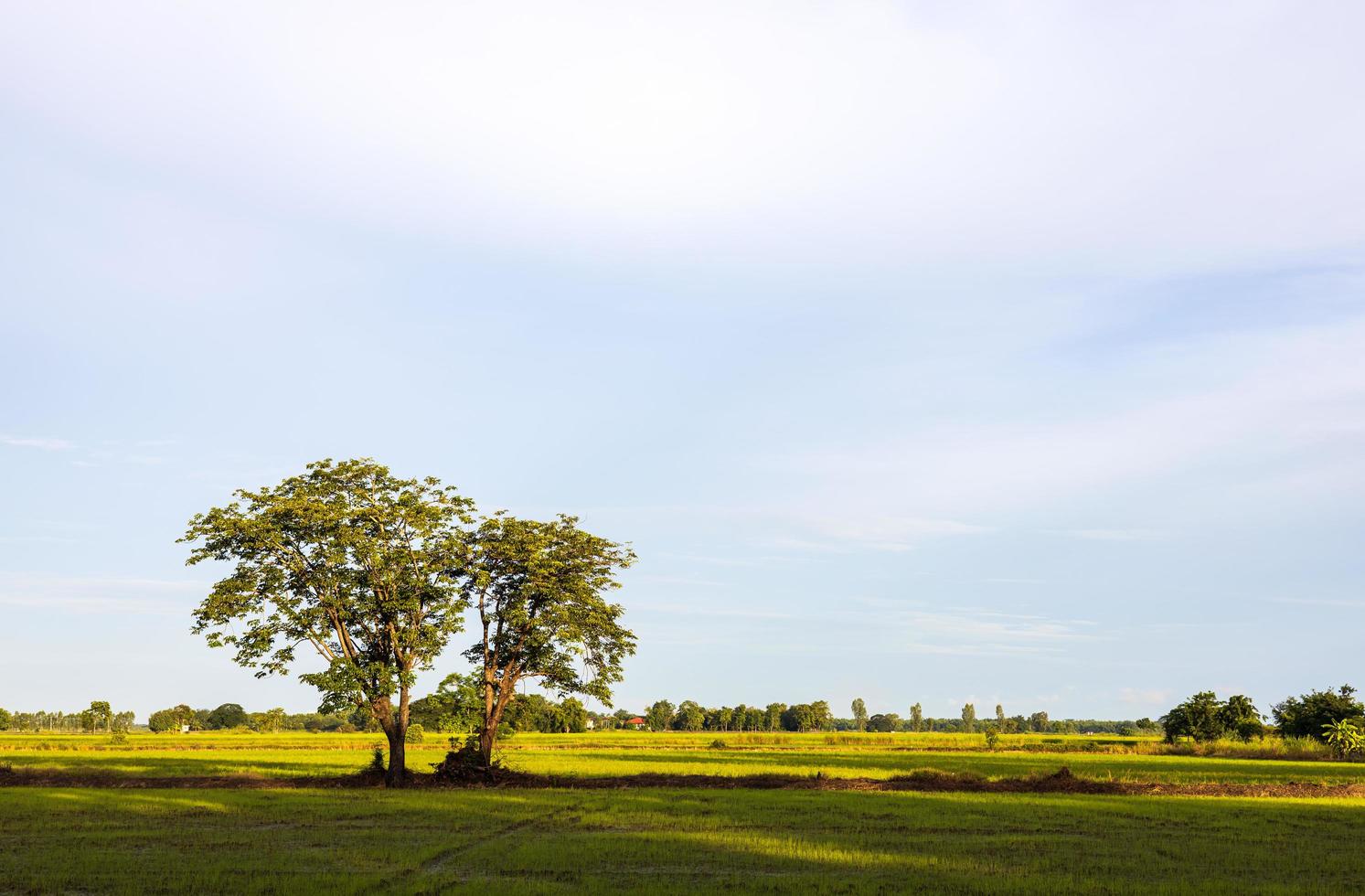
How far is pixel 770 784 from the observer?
51.0 metres

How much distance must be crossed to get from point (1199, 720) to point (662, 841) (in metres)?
90.0

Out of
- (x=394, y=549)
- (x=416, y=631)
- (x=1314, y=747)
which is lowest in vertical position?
(x=1314, y=747)

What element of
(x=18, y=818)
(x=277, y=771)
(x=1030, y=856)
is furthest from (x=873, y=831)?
(x=277, y=771)

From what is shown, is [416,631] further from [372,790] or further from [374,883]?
[374,883]

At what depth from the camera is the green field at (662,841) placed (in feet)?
76.7

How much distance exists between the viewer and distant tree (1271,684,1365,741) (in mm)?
89312

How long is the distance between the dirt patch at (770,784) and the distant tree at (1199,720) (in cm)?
5236

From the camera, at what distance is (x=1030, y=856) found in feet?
90.4

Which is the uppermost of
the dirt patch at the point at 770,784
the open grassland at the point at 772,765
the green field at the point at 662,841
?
the green field at the point at 662,841

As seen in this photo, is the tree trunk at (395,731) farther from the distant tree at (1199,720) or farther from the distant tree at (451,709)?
the distant tree at (1199,720)

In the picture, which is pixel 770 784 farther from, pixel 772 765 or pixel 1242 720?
pixel 1242 720

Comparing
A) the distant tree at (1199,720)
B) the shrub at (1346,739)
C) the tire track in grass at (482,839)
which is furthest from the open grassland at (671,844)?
the distant tree at (1199,720)

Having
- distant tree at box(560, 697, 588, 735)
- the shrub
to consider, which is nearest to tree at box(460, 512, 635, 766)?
distant tree at box(560, 697, 588, 735)

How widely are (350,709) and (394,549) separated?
7.63 m
